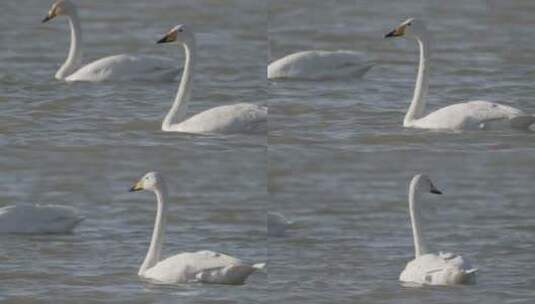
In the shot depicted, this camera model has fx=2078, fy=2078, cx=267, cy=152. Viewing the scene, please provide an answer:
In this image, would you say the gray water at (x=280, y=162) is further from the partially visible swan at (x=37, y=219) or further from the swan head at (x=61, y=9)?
the swan head at (x=61, y=9)

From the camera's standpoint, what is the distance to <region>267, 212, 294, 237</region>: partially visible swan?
14.2 metres

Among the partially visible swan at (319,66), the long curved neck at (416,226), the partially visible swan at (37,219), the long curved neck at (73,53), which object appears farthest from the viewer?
the long curved neck at (73,53)

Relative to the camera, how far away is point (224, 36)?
17078 millimetres

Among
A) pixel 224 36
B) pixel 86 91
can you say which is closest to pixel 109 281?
pixel 86 91

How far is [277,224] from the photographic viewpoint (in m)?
14.2

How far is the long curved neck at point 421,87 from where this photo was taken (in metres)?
13.9

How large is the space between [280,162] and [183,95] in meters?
1.48

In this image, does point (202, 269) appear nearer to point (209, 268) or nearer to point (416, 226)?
point (209, 268)

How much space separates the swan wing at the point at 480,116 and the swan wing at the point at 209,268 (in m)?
1.81

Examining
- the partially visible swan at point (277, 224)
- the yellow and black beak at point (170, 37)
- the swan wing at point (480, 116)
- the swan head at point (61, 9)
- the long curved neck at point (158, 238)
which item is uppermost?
the yellow and black beak at point (170, 37)

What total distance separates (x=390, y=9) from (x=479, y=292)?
570cm

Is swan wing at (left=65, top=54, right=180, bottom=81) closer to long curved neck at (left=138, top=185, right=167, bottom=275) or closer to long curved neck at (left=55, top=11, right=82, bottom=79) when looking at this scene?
long curved neck at (left=55, top=11, right=82, bottom=79)

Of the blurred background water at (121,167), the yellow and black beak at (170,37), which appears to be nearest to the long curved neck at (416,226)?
the blurred background water at (121,167)

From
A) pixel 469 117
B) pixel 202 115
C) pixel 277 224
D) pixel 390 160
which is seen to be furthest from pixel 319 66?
pixel 469 117
